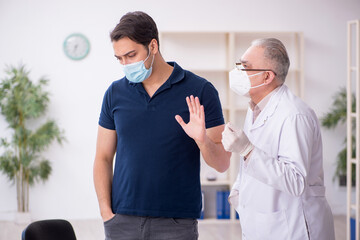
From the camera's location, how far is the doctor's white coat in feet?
5.89

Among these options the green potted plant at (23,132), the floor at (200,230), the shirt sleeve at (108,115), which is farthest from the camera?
the green potted plant at (23,132)

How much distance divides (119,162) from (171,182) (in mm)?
228

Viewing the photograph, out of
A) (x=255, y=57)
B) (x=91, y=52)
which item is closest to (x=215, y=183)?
(x=91, y=52)

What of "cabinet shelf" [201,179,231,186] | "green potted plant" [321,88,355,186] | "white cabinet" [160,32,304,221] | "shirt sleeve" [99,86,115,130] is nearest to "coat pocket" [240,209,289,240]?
"shirt sleeve" [99,86,115,130]

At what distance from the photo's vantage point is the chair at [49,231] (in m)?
1.92

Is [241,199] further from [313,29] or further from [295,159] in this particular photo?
[313,29]

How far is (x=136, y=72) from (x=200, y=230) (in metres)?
3.58

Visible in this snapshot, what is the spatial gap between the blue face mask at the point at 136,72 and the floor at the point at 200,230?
3229 millimetres

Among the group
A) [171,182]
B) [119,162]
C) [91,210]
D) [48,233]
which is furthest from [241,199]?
[91,210]

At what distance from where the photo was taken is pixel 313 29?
5902 millimetres

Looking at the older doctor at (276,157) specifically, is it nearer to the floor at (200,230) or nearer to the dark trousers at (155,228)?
the dark trousers at (155,228)

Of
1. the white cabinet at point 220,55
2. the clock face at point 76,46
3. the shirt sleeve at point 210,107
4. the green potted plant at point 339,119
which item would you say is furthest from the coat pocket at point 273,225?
the clock face at point 76,46

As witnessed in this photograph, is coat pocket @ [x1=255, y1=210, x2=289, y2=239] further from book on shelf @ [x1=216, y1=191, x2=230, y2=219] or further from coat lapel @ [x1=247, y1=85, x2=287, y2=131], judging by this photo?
book on shelf @ [x1=216, y1=191, x2=230, y2=219]

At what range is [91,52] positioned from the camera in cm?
569
